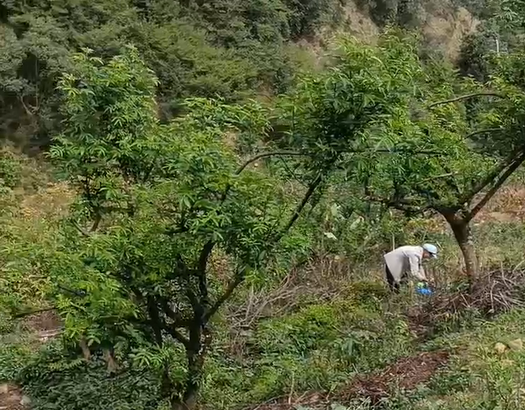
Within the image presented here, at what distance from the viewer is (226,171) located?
13.3 feet

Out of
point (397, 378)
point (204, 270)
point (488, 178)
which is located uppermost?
point (204, 270)

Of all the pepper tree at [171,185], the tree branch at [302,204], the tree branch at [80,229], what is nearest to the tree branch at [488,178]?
the pepper tree at [171,185]

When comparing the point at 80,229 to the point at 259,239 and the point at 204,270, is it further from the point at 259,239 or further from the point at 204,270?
the point at 259,239

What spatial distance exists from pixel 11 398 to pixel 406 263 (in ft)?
15.7

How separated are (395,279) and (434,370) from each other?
3457 mm

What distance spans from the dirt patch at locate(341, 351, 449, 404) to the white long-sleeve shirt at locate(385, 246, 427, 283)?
2.73 meters

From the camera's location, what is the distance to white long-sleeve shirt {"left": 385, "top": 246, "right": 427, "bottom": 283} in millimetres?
8344

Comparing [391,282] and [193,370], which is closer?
[193,370]

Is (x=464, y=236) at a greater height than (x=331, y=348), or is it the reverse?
(x=464, y=236)

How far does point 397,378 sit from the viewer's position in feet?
16.3

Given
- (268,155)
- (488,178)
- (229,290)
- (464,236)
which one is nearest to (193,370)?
(229,290)

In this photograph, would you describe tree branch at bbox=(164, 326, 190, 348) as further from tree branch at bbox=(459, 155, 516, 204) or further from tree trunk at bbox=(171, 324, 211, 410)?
tree branch at bbox=(459, 155, 516, 204)

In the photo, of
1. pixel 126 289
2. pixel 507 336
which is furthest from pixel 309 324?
pixel 126 289

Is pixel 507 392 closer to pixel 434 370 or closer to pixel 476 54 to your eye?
pixel 434 370
